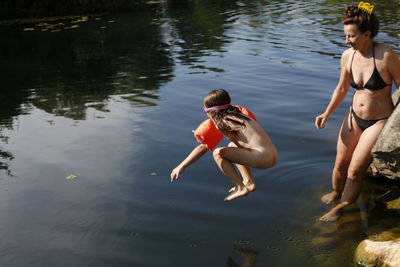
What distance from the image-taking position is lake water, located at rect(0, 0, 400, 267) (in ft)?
16.8

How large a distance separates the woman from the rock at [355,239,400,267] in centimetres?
85

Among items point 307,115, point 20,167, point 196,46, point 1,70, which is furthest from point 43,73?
point 307,115

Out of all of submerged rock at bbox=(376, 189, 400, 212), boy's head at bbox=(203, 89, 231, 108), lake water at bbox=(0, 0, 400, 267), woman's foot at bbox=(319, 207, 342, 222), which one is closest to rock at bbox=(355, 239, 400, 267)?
lake water at bbox=(0, 0, 400, 267)

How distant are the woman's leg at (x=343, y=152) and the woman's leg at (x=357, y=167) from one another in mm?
157

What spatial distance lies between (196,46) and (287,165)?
1115cm

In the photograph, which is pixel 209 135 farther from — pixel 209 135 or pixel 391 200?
pixel 391 200

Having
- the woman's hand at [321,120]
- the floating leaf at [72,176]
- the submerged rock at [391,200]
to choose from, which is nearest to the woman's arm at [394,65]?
the woman's hand at [321,120]

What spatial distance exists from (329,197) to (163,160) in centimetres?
266

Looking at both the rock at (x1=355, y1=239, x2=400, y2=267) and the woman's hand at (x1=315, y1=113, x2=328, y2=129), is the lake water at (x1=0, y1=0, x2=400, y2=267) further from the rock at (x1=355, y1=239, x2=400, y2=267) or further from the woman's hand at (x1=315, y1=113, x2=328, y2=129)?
the woman's hand at (x1=315, y1=113, x2=328, y2=129)

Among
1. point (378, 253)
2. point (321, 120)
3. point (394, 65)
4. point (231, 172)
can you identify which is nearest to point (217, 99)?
point (231, 172)

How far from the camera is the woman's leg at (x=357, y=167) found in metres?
5.18

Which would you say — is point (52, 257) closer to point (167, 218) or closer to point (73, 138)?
point (167, 218)

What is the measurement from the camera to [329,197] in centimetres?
594

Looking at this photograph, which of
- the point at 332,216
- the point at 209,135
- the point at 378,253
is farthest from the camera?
the point at 332,216
